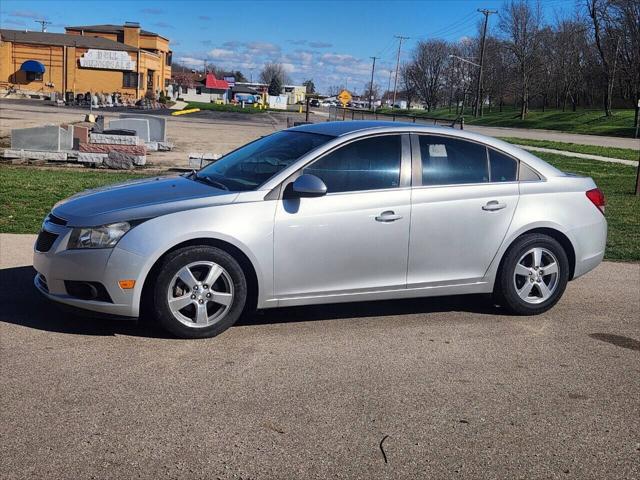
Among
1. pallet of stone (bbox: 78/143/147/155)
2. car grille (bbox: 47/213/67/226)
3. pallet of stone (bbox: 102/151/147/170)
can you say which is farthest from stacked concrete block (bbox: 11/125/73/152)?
car grille (bbox: 47/213/67/226)

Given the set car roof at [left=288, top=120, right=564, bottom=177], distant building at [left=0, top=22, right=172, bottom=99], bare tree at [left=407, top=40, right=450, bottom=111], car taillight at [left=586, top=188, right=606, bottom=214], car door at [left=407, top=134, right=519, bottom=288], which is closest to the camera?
car door at [left=407, top=134, right=519, bottom=288]

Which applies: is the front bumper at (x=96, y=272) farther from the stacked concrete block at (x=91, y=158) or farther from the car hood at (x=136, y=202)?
the stacked concrete block at (x=91, y=158)

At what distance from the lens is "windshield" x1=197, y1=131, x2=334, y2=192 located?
5.66 m

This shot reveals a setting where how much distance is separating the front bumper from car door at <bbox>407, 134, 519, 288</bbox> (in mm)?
2181

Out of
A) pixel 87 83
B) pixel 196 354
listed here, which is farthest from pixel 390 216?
pixel 87 83

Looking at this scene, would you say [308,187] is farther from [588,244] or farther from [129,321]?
[588,244]

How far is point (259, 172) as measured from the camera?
577cm

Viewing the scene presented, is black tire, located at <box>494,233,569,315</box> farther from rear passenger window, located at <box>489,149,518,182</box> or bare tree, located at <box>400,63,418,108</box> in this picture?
bare tree, located at <box>400,63,418,108</box>

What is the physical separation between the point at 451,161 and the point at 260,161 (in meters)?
1.60

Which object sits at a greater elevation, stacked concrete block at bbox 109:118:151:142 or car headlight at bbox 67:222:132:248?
stacked concrete block at bbox 109:118:151:142

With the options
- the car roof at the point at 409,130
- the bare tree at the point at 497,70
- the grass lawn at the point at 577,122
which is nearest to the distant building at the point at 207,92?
the bare tree at the point at 497,70

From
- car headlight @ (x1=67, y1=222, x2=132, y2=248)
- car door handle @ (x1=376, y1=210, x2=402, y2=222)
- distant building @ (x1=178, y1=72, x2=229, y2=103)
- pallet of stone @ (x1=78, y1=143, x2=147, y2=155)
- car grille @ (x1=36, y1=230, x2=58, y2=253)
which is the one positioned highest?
distant building @ (x1=178, y1=72, x2=229, y2=103)

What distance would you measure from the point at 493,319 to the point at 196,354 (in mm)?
2634

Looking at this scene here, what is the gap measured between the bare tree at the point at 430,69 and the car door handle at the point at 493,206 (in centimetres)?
11402
